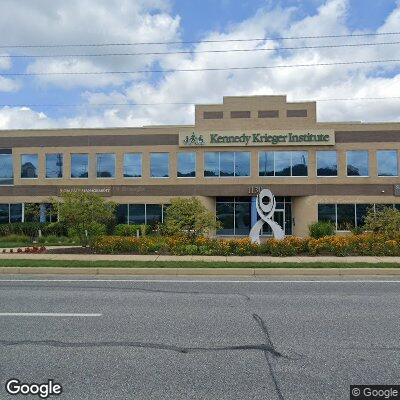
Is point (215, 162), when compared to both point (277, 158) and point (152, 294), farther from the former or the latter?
point (152, 294)

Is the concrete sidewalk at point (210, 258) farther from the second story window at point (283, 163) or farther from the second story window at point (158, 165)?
the second story window at point (158, 165)

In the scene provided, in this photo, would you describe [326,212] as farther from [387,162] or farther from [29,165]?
[29,165]

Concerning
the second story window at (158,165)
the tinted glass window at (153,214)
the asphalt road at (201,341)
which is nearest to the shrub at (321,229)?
the tinted glass window at (153,214)

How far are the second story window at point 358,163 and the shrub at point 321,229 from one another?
4.73m

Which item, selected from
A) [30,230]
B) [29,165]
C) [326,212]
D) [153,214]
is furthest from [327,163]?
[29,165]

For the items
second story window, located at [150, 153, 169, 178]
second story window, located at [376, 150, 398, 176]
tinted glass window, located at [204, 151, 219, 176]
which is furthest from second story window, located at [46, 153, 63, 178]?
second story window, located at [376, 150, 398, 176]

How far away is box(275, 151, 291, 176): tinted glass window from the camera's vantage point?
103 feet

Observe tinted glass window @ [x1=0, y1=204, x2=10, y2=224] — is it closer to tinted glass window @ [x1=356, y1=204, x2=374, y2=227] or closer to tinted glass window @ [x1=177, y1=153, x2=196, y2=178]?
tinted glass window @ [x1=177, y1=153, x2=196, y2=178]

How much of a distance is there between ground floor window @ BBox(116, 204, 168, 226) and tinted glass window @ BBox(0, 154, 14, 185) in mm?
9504

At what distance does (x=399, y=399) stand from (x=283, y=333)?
223cm

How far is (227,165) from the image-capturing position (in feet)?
104

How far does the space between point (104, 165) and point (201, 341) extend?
1121 inches

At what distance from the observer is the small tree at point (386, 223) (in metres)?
18.8

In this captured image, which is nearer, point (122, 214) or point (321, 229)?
point (321, 229)
